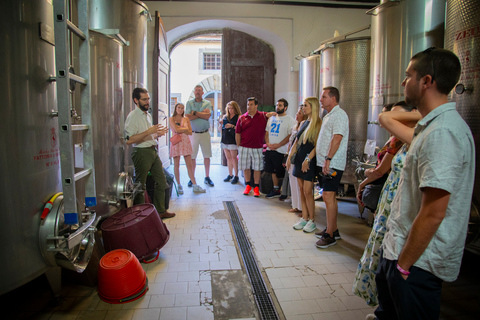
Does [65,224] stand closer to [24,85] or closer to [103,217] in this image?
[24,85]

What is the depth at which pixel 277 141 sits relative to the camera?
592 centimetres

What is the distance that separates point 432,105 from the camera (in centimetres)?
150

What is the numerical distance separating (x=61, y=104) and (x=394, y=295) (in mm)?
1972

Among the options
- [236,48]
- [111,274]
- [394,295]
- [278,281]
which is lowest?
[278,281]

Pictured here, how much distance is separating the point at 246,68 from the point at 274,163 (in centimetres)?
360

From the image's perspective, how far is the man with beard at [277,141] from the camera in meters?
5.86

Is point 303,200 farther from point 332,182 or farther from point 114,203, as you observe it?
point 114,203

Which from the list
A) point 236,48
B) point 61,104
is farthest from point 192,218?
point 236,48

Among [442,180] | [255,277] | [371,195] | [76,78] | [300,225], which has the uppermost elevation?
[76,78]

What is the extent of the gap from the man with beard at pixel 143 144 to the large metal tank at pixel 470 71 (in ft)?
10.4

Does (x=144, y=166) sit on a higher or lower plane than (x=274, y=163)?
higher

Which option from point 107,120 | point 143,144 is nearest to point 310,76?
point 143,144

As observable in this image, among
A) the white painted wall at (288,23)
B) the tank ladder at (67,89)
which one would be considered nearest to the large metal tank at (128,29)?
the tank ladder at (67,89)

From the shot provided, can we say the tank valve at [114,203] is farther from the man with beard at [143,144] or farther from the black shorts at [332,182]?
the black shorts at [332,182]
